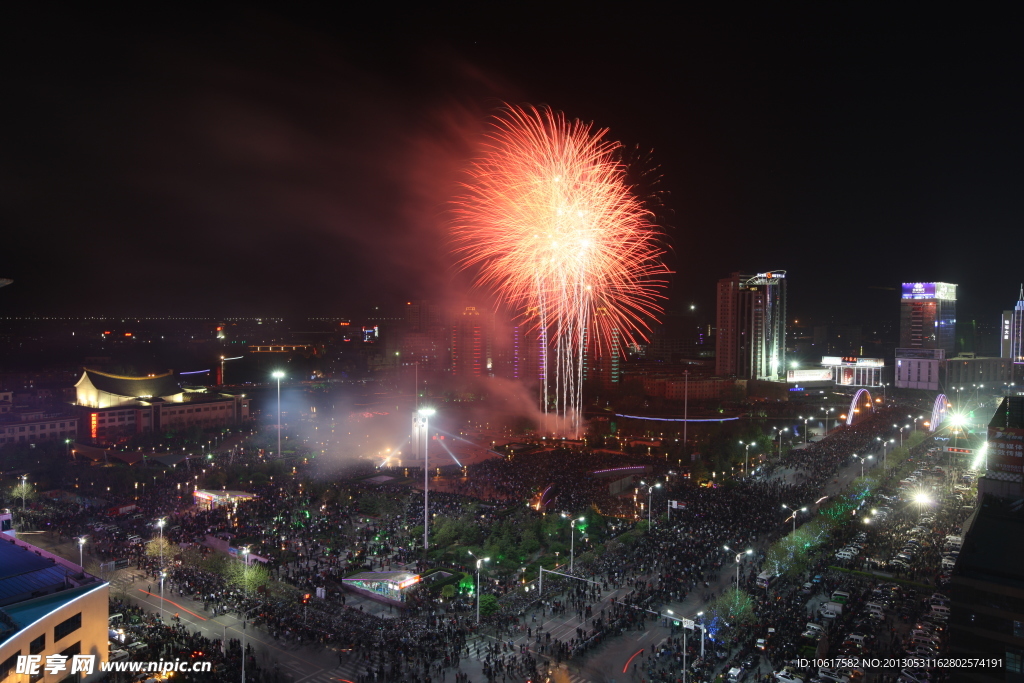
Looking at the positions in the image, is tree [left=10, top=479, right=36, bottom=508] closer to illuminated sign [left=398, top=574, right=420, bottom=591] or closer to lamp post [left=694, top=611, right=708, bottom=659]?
illuminated sign [left=398, top=574, right=420, bottom=591]

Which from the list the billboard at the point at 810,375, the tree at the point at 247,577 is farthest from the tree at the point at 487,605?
the billboard at the point at 810,375

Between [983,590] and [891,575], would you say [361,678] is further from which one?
[891,575]

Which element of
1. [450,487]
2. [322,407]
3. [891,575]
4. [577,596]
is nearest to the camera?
[577,596]

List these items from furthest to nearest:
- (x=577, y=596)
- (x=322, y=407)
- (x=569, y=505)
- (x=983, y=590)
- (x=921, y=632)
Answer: (x=322, y=407) < (x=569, y=505) < (x=577, y=596) < (x=921, y=632) < (x=983, y=590)

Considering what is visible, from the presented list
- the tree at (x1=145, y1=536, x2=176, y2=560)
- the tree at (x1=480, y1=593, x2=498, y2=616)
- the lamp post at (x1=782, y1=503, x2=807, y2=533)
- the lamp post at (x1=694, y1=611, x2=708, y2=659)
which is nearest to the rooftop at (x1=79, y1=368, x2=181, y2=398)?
the tree at (x1=145, y1=536, x2=176, y2=560)

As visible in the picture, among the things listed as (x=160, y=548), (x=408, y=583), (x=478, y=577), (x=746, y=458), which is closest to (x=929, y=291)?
(x=746, y=458)

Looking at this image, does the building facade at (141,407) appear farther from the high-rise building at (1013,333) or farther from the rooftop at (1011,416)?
the high-rise building at (1013,333)

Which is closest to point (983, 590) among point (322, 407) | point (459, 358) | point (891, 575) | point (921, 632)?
point (921, 632)
